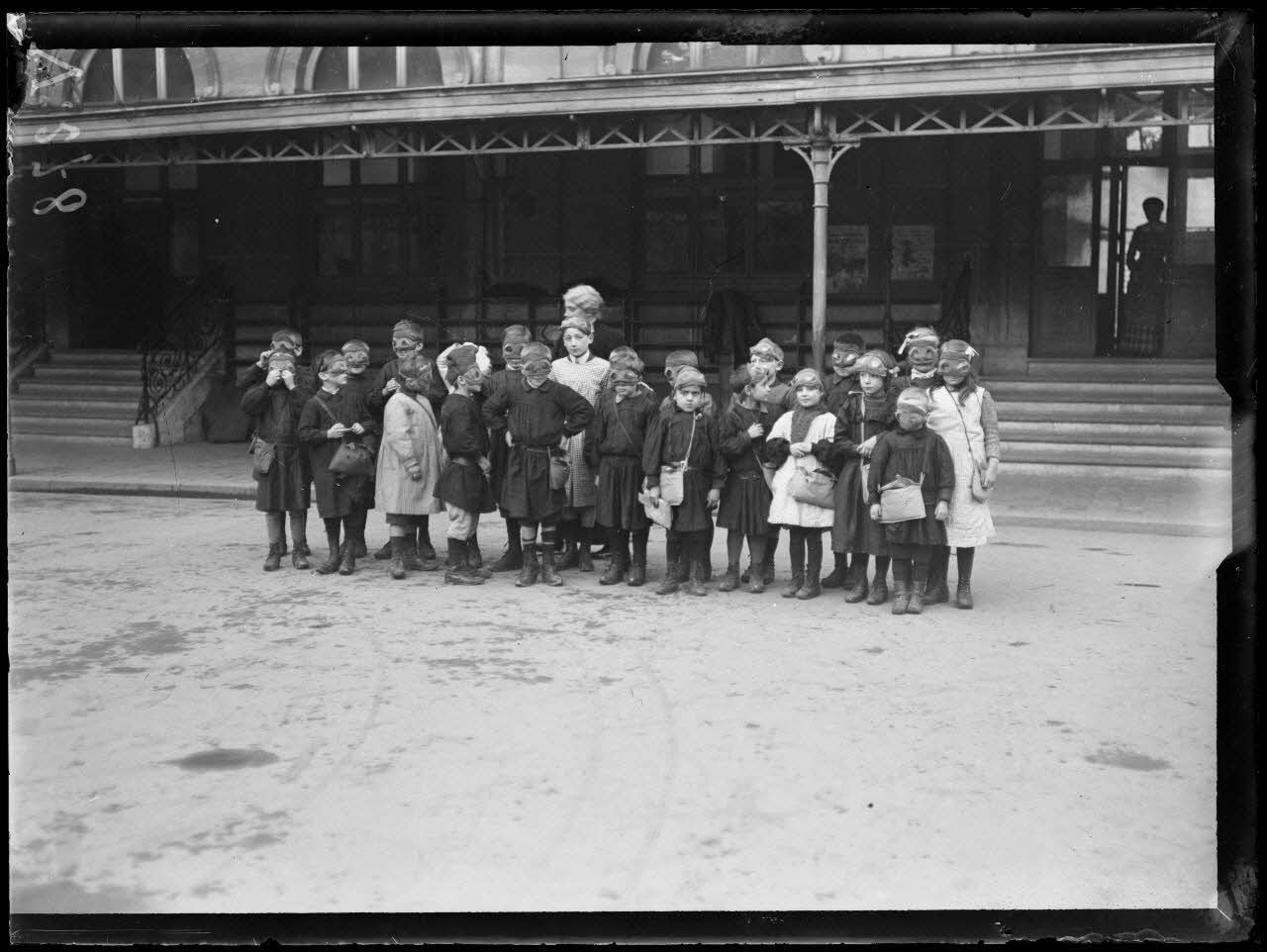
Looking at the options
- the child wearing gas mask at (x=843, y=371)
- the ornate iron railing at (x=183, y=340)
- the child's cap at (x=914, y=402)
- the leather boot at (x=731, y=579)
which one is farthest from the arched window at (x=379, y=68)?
the child's cap at (x=914, y=402)

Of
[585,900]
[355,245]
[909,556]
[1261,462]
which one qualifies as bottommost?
[585,900]

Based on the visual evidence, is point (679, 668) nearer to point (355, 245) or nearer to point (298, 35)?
point (298, 35)

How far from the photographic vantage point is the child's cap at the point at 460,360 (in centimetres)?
849

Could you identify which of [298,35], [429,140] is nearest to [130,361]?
[429,140]

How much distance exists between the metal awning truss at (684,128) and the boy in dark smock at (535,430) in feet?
15.3

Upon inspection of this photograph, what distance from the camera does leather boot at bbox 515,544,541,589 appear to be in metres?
8.20

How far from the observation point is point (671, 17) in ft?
10.6

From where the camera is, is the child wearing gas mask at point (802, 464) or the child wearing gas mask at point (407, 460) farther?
the child wearing gas mask at point (407, 460)

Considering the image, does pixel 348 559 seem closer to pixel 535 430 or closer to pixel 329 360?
pixel 329 360

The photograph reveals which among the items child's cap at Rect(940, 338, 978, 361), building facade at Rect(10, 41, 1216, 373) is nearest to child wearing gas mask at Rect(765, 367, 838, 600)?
child's cap at Rect(940, 338, 978, 361)

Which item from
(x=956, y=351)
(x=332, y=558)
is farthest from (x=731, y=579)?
(x=332, y=558)

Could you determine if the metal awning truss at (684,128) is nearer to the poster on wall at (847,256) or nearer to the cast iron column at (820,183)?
the cast iron column at (820,183)

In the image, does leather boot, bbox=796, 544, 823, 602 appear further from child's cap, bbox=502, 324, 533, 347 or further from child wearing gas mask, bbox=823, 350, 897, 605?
child's cap, bbox=502, 324, 533, 347

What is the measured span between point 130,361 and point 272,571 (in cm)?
1049
